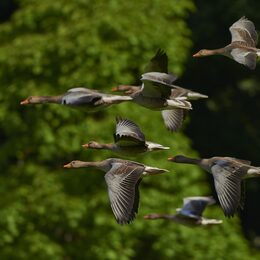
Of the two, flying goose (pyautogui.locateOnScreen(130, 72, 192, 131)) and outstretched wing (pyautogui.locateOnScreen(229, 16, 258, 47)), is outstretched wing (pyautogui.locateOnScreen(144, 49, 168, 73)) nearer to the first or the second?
flying goose (pyautogui.locateOnScreen(130, 72, 192, 131))

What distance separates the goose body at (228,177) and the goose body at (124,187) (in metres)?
0.50

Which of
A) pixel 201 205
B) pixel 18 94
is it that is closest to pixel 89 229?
pixel 18 94

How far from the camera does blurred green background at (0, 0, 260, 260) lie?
1747 cm

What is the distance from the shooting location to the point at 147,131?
57.8 ft

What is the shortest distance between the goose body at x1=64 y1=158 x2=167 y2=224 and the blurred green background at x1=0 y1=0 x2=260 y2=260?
6826 millimetres

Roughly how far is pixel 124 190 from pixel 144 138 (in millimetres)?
691

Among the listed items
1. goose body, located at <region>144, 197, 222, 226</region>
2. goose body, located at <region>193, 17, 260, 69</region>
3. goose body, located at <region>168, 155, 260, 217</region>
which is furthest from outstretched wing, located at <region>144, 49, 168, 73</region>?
goose body, located at <region>144, 197, 222, 226</region>

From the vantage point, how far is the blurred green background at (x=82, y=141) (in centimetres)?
1747

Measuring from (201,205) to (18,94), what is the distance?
5.71 metres

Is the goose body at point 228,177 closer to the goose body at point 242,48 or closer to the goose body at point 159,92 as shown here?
the goose body at point 159,92

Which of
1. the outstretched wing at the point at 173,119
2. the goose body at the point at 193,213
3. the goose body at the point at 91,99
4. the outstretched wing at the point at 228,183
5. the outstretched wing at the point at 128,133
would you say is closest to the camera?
the outstretched wing at the point at 228,183

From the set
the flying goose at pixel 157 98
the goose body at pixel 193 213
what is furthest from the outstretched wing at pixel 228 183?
the goose body at pixel 193 213

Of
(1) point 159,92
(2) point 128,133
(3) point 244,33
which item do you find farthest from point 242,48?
(2) point 128,133

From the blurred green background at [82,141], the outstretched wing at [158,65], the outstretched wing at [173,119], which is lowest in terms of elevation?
the blurred green background at [82,141]
